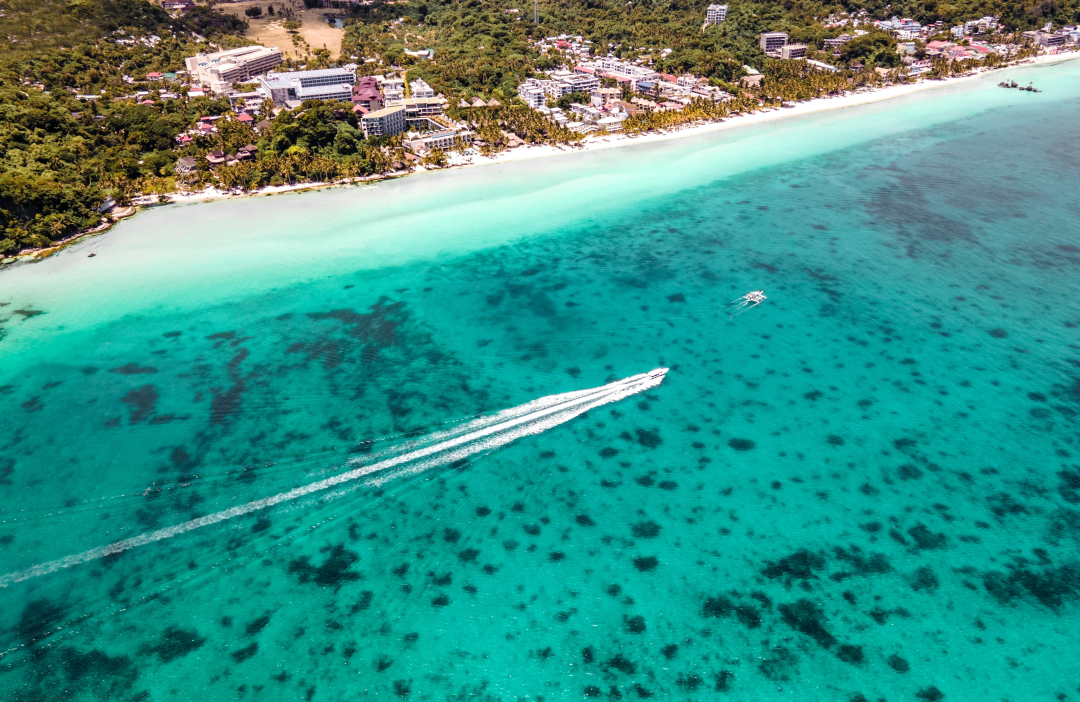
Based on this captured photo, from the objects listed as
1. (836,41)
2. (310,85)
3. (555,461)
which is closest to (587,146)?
(310,85)

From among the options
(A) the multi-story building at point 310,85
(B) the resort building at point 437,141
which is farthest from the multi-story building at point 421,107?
(A) the multi-story building at point 310,85

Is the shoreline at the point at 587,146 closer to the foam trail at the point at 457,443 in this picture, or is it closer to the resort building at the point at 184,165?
the resort building at the point at 184,165

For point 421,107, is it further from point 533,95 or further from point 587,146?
point 587,146

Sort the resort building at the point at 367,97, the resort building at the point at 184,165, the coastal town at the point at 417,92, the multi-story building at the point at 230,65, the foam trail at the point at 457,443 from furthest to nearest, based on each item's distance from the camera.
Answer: the multi-story building at the point at 230,65 → the resort building at the point at 367,97 → the coastal town at the point at 417,92 → the resort building at the point at 184,165 → the foam trail at the point at 457,443

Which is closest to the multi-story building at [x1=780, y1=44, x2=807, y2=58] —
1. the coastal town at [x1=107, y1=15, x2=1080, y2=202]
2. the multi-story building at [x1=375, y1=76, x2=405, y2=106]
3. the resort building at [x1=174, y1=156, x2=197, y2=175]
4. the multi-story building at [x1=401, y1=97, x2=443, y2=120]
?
the coastal town at [x1=107, y1=15, x2=1080, y2=202]

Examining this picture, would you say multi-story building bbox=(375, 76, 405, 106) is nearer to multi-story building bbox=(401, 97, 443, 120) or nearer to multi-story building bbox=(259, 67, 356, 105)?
multi-story building bbox=(401, 97, 443, 120)

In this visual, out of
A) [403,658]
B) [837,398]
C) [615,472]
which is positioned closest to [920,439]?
[837,398]

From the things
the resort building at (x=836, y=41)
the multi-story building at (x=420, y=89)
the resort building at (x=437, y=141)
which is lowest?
the resort building at (x=437, y=141)

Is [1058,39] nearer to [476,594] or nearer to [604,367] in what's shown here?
A: [604,367]
